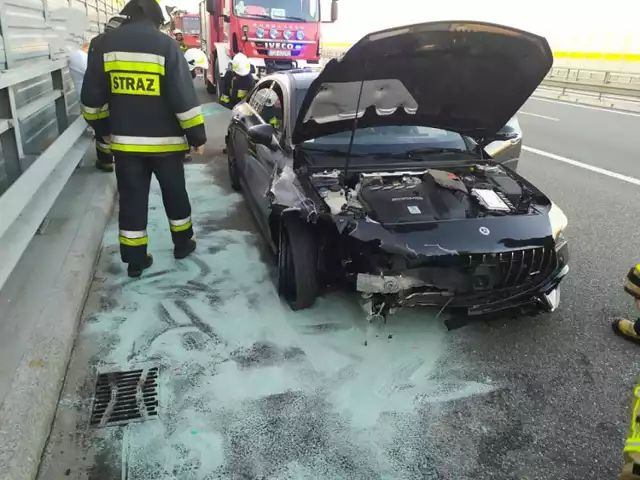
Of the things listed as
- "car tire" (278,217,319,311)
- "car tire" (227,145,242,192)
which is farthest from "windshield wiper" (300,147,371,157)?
"car tire" (227,145,242,192)

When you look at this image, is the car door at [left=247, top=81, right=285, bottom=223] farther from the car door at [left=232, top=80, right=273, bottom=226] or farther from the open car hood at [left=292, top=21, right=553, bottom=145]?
the open car hood at [left=292, top=21, right=553, bottom=145]

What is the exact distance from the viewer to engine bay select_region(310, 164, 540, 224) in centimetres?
322

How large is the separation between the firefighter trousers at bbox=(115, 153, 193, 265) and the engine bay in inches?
42.4

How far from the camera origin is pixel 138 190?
378 cm

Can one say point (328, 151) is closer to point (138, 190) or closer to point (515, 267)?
point (138, 190)

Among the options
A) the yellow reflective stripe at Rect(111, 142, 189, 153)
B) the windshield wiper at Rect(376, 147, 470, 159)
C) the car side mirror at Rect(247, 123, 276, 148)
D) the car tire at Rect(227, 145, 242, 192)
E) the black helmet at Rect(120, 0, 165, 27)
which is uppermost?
the black helmet at Rect(120, 0, 165, 27)

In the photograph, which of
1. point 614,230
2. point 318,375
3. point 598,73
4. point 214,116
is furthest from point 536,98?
point 318,375

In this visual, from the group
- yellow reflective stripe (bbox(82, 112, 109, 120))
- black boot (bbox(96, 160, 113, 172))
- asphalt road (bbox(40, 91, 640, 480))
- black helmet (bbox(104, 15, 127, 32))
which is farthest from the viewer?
black boot (bbox(96, 160, 113, 172))

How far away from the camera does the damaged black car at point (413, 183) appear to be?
307 centimetres

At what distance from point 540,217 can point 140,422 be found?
2.64m

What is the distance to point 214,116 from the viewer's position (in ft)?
36.8

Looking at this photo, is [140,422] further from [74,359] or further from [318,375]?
[318,375]

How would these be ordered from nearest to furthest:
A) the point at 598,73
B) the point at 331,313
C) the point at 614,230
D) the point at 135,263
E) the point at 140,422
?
the point at 140,422 → the point at 331,313 → the point at 135,263 → the point at 614,230 → the point at 598,73

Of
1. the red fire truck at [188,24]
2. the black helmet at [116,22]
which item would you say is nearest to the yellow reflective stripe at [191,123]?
the black helmet at [116,22]
